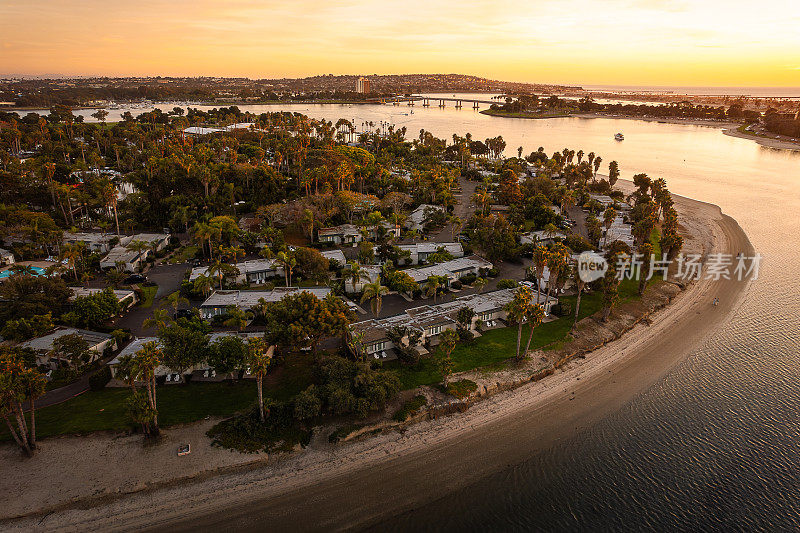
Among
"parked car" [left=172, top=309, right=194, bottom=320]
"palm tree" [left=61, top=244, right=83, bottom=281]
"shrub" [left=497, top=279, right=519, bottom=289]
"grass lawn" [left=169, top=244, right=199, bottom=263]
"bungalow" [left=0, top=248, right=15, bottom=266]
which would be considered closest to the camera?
"parked car" [left=172, top=309, right=194, bottom=320]

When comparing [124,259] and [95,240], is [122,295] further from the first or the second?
[95,240]

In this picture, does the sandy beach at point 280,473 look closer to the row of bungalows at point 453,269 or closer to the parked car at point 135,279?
the row of bungalows at point 453,269

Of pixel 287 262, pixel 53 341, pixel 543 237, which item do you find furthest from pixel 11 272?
pixel 543 237

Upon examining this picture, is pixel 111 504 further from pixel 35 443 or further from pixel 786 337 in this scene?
pixel 786 337

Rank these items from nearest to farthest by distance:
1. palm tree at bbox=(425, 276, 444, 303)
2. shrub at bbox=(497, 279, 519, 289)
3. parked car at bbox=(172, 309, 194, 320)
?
parked car at bbox=(172, 309, 194, 320), palm tree at bbox=(425, 276, 444, 303), shrub at bbox=(497, 279, 519, 289)

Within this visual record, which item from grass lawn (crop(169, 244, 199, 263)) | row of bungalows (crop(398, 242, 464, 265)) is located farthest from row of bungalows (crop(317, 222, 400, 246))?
grass lawn (crop(169, 244, 199, 263))

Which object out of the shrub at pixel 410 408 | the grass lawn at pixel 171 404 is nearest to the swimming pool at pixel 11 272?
the grass lawn at pixel 171 404

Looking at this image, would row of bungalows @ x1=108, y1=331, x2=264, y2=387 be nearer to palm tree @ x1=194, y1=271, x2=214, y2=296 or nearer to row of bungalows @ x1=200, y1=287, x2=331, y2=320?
row of bungalows @ x1=200, y1=287, x2=331, y2=320
